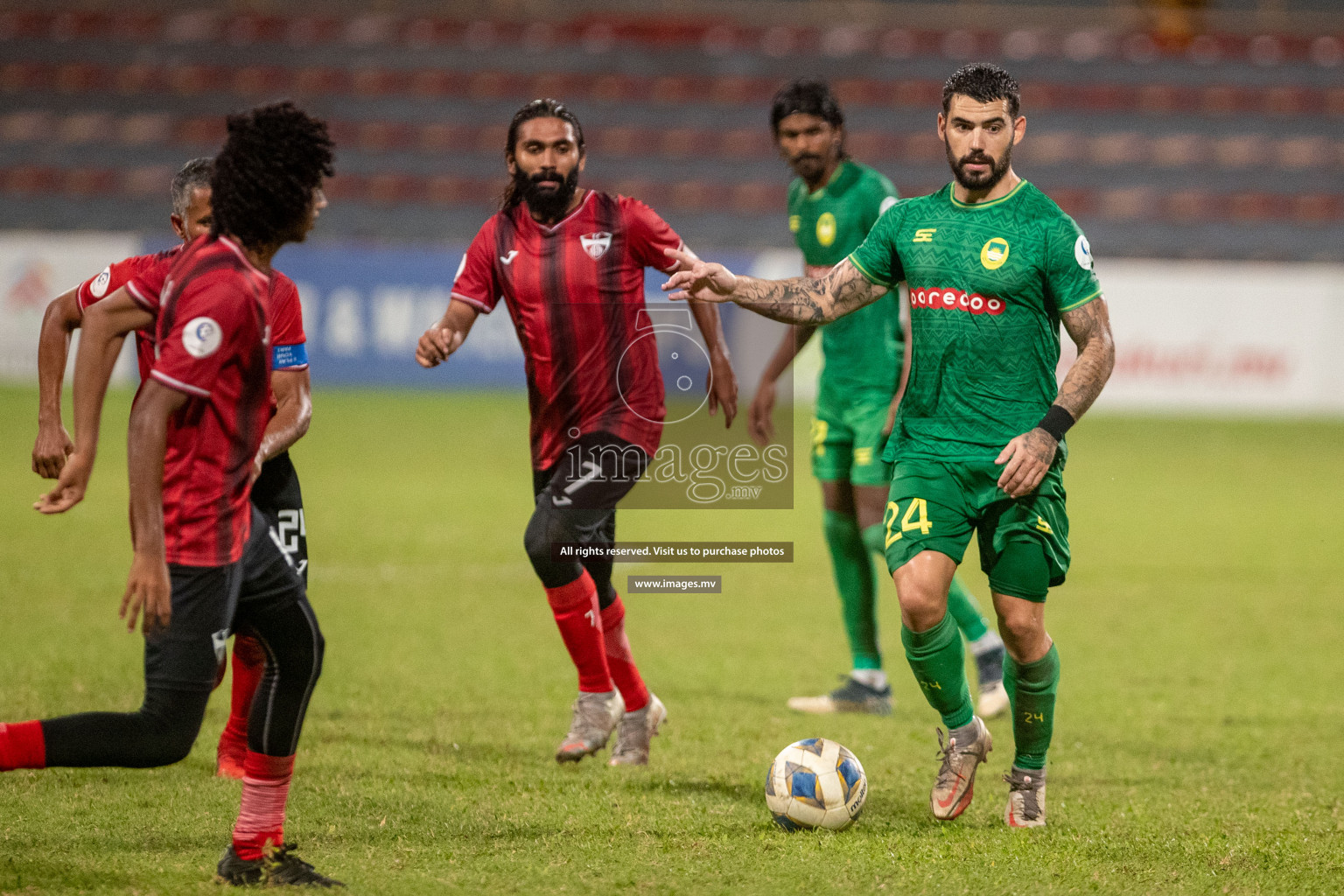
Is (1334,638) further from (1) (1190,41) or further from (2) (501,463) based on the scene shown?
(1) (1190,41)

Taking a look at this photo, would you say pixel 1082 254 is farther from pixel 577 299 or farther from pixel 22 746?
pixel 22 746

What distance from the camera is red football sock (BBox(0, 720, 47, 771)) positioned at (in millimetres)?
3488

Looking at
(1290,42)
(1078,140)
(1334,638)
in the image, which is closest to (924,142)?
(1078,140)

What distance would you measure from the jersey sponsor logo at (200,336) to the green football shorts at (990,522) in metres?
2.14

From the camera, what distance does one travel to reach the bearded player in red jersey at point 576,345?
202 inches

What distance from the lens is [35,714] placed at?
18.2ft

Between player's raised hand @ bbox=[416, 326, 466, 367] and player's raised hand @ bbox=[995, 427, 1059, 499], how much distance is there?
1.78 meters

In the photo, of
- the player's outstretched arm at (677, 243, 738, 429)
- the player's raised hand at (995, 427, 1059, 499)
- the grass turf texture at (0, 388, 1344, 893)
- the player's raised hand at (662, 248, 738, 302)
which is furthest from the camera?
the player's outstretched arm at (677, 243, 738, 429)

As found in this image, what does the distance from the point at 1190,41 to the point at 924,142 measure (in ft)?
17.5

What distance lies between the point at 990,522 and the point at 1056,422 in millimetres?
394

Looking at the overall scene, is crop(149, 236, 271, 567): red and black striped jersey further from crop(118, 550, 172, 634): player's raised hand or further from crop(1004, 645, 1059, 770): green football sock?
crop(1004, 645, 1059, 770): green football sock

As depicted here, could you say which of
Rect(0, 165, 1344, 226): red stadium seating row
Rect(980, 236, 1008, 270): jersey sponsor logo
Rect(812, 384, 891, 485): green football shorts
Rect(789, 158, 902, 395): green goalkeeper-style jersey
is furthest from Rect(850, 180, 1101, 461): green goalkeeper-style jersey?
Rect(0, 165, 1344, 226): red stadium seating row

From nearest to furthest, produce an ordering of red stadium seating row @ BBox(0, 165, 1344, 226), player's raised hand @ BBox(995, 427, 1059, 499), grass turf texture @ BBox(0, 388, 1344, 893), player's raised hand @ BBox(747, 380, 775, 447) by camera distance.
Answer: grass turf texture @ BBox(0, 388, 1344, 893) < player's raised hand @ BBox(995, 427, 1059, 499) < player's raised hand @ BBox(747, 380, 775, 447) < red stadium seating row @ BBox(0, 165, 1344, 226)

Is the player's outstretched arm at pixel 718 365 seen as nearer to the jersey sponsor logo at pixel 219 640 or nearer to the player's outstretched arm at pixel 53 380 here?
the player's outstretched arm at pixel 53 380
